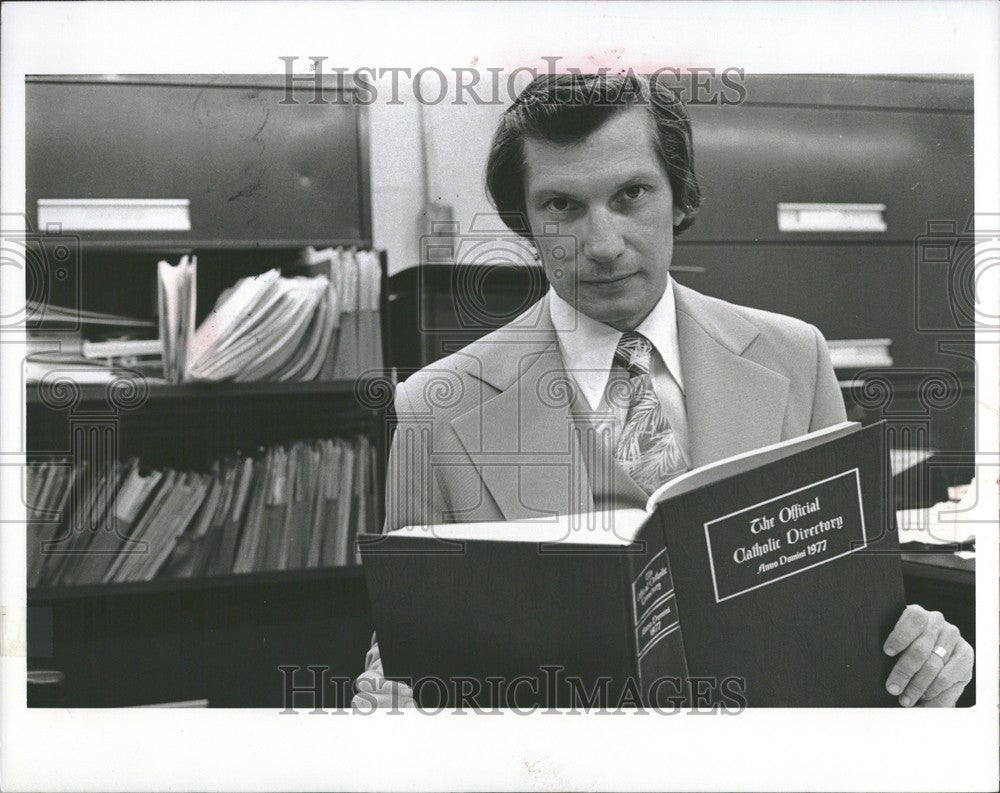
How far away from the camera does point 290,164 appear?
176cm

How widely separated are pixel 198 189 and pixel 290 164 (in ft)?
0.56

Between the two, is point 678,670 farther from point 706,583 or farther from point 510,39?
point 510,39

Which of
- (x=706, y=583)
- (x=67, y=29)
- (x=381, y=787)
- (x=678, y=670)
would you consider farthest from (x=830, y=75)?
(x=381, y=787)

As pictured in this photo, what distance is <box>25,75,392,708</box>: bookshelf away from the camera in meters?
1.75

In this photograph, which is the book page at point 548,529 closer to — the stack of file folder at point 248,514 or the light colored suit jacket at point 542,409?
the light colored suit jacket at point 542,409

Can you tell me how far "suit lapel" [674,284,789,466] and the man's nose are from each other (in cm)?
14

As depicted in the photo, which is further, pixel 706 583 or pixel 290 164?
pixel 290 164

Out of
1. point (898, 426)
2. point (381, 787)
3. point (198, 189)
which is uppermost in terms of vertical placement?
point (198, 189)

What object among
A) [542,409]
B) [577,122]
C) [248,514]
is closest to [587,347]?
[542,409]

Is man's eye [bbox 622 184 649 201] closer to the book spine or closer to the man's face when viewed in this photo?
the man's face

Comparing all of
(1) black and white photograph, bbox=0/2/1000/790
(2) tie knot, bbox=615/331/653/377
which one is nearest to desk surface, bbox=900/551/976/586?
(1) black and white photograph, bbox=0/2/1000/790

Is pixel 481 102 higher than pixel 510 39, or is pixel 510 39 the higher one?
pixel 510 39

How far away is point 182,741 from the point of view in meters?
1.78

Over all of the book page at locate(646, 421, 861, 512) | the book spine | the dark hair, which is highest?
the dark hair
